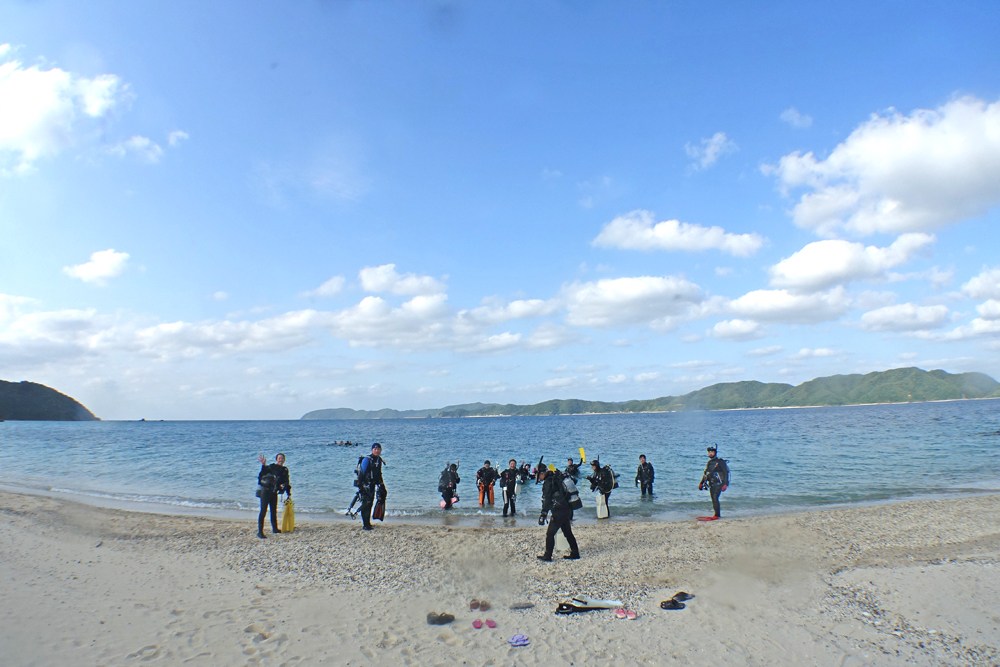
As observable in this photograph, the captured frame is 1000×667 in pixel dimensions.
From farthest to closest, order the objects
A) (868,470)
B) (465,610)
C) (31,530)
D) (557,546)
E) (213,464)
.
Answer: (213,464)
(868,470)
(31,530)
(557,546)
(465,610)

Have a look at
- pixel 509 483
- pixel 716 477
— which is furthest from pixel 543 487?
pixel 716 477

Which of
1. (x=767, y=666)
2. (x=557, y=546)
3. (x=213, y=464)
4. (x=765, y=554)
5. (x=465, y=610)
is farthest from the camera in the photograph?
(x=213, y=464)

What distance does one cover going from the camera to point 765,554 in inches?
412

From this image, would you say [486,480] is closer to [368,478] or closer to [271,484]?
[368,478]

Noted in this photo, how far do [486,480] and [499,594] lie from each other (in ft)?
31.8

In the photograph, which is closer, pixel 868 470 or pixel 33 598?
pixel 33 598

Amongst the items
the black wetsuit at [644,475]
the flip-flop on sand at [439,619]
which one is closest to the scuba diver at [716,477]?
the black wetsuit at [644,475]

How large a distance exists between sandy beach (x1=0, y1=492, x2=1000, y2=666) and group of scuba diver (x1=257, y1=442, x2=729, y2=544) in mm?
727

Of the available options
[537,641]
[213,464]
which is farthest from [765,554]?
[213,464]

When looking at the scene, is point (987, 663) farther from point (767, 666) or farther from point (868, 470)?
point (868, 470)

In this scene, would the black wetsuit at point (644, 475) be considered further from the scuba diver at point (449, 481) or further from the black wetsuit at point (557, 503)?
the black wetsuit at point (557, 503)

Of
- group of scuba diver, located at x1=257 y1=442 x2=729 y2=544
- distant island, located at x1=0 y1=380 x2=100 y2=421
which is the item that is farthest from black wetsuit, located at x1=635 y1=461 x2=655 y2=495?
distant island, located at x1=0 y1=380 x2=100 y2=421

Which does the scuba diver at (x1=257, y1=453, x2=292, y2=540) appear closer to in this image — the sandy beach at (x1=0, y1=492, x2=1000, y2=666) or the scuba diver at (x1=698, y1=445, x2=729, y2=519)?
the sandy beach at (x1=0, y1=492, x2=1000, y2=666)

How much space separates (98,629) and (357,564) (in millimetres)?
4164
